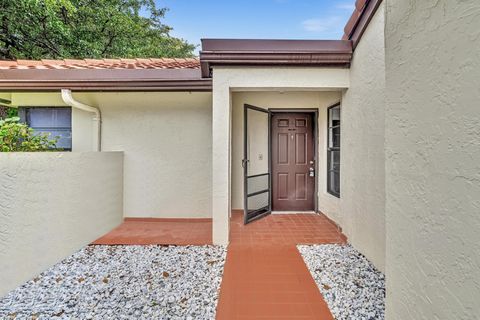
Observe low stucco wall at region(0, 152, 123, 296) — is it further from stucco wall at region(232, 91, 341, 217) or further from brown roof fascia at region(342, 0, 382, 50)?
brown roof fascia at region(342, 0, 382, 50)

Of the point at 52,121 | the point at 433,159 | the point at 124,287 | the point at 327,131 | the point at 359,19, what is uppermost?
the point at 359,19

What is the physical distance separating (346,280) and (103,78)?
4824mm

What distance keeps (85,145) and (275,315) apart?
4960mm

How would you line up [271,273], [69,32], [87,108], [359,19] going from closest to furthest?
1. [271,273]
2. [359,19]
3. [87,108]
4. [69,32]

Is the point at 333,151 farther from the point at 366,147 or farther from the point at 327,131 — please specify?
the point at 366,147

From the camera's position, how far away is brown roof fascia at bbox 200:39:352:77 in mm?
3984

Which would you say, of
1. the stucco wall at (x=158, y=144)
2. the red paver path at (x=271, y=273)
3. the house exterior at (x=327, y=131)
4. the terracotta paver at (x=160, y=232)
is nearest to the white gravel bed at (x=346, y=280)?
the red paver path at (x=271, y=273)

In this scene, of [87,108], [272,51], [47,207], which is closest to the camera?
[47,207]

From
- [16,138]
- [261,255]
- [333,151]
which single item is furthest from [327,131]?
[16,138]

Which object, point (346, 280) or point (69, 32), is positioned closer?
point (346, 280)

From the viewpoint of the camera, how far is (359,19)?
379 centimetres

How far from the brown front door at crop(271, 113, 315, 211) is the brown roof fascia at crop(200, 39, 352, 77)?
220cm

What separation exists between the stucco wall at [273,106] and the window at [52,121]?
140 inches

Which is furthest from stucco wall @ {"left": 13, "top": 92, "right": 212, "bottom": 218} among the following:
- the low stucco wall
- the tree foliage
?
the tree foliage
